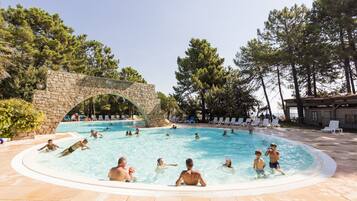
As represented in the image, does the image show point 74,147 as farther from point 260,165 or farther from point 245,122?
point 245,122

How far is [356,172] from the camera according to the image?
5328 mm

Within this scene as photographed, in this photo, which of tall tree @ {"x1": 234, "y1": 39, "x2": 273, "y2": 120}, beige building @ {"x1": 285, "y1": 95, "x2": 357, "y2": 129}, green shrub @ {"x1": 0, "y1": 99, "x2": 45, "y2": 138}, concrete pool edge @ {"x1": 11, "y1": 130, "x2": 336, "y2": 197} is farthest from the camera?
tall tree @ {"x1": 234, "y1": 39, "x2": 273, "y2": 120}

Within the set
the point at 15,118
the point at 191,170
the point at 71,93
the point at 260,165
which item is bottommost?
the point at 260,165

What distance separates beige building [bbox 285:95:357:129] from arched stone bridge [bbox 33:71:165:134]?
15.1 meters

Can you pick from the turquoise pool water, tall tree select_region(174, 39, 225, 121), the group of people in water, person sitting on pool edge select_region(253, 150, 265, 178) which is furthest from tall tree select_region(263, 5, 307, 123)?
person sitting on pool edge select_region(253, 150, 265, 178)

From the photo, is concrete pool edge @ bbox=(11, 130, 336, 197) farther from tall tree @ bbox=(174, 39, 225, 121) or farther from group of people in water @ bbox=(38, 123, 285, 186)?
tall tree @ bbox=(174, 39, 225, 121)

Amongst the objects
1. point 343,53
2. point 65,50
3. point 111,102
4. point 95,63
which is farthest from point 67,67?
point 343,53

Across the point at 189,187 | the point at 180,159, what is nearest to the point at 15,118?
the point at 180,159

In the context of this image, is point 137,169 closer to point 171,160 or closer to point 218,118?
point 171,160

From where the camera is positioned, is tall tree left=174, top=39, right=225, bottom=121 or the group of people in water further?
tall tree left=174, top=39, right=225, bottom=121

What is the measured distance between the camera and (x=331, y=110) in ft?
57.2

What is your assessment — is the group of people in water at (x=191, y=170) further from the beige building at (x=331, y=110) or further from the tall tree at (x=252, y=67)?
the tall tree at (x=252, y=67)

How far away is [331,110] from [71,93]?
20504 mm

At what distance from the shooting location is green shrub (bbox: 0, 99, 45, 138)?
1037 centimetres
